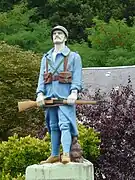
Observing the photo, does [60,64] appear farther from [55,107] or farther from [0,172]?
[0,172]

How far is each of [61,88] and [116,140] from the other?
4.29 m

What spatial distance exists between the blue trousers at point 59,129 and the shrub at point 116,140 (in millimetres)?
3786

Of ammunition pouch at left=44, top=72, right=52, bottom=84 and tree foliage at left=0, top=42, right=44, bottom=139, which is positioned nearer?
ammunition pouch at left=44, top=72, right=52, bottom=84

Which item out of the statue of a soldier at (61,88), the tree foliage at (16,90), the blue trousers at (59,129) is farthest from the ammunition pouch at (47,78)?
the tree foliage at (16,90)

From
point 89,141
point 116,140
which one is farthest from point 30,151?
point 116,140

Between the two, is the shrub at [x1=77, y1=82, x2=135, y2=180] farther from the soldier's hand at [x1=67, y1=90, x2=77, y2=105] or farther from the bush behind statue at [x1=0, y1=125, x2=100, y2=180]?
the soldier's hand at [x1=67, y1=90, x2=77, y2=105]

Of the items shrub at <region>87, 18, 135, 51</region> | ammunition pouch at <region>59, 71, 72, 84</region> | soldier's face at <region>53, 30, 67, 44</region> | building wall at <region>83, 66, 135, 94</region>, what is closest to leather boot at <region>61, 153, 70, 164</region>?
ammunition pouch at <region>59, 71, 72, 84</region>

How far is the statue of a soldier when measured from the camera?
8.45 meters

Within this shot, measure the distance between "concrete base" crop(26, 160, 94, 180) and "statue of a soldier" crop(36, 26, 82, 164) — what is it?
106 mm

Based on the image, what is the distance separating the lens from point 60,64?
8.55 meters

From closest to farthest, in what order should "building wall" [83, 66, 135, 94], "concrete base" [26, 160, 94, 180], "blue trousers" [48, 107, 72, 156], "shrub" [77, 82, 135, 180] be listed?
1. "concrete base" [26, 160, 94, 180]
2. "blue trousers" [48, 107, 72, 156]
3. "shrub" [77, 82, 135, 180]
4. "building wall" [83, 66, 135, 94]

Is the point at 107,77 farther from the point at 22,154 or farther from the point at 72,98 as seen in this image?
the point at 72,98

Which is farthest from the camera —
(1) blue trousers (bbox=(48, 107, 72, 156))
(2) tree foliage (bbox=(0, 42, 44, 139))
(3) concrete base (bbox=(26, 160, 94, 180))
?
(2) tree foliage (bbox=(0, 42, 44, 139))

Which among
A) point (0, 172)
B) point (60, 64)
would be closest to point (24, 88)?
point (0, 172)
